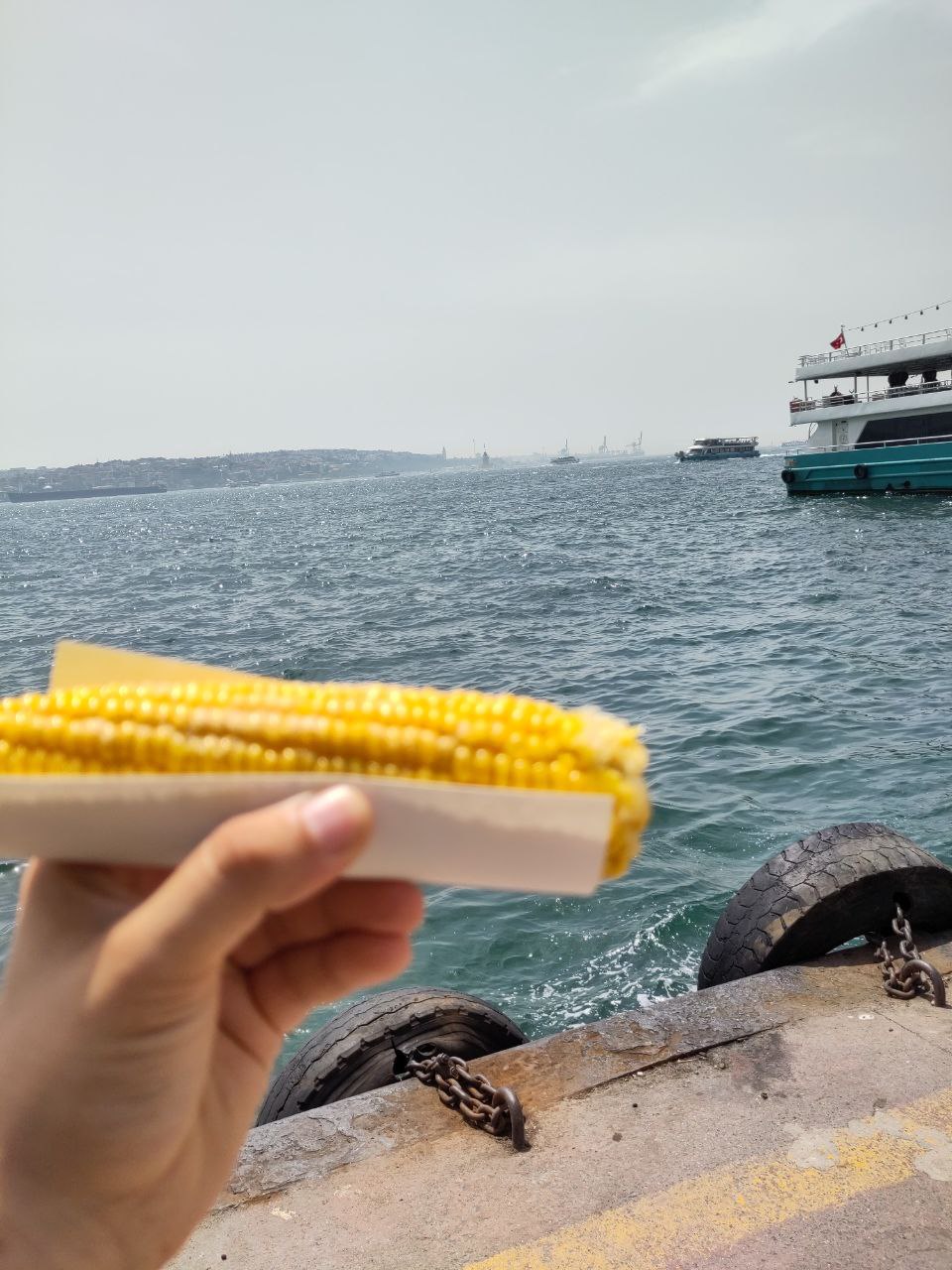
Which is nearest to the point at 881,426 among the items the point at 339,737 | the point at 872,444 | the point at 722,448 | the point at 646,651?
the point at 872,444

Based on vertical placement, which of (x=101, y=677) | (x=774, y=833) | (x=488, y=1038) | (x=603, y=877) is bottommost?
(x=774, y=833)

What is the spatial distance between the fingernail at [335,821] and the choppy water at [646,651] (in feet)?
21.3

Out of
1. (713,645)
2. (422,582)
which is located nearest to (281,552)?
(422,582)

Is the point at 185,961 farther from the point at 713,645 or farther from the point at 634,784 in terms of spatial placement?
the point at 713,645

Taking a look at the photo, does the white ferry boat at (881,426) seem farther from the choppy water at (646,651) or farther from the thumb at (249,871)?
the thumb at (249,871)

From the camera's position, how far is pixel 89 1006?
1270mm

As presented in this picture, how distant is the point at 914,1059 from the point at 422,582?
32493 millimetres

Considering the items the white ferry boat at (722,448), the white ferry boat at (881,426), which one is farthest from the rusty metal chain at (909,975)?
the white ferry boat at (722,448)

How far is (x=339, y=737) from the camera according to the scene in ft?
4.35

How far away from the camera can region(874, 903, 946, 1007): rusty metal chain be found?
461 cm

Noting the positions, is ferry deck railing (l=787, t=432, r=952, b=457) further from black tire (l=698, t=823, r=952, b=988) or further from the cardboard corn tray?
the cardboard corn tray

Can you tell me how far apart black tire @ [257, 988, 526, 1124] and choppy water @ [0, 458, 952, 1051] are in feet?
8.49

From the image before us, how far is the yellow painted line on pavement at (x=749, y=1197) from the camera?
3.16 meters

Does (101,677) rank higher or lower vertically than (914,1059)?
higher
